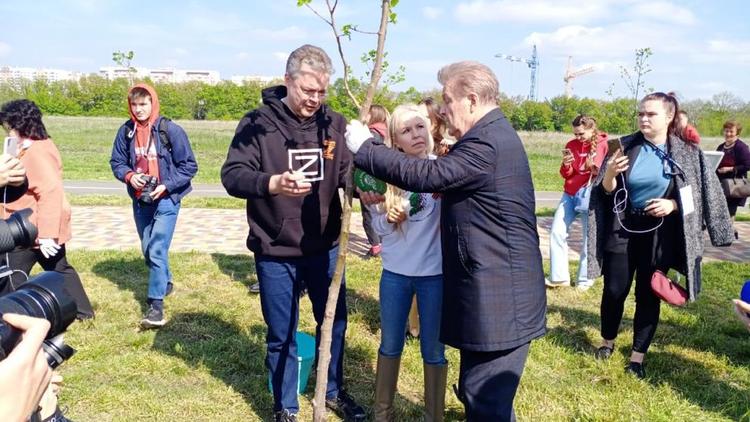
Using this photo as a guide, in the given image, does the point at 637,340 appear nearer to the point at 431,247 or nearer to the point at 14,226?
the point at 431,247

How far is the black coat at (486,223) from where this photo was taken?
230 cm

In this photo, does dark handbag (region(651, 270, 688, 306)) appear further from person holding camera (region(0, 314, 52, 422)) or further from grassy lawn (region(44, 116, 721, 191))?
grassy lawn (region(44, 116, 721, 191))

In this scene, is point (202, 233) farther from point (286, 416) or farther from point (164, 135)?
point (286, 416)

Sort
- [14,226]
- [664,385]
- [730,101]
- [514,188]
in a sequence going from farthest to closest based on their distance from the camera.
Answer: [730,101], [664,385], [514,188], [14,226]

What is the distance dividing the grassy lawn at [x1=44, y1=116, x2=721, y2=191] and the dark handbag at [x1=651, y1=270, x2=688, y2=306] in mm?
12197

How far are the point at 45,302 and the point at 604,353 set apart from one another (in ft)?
12.1

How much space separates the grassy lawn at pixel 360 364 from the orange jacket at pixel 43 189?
94 cm

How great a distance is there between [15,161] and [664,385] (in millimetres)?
3871

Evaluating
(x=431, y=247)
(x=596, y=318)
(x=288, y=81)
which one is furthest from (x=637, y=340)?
(x=288, y=81)

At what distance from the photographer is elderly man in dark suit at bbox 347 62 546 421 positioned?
2311 mm

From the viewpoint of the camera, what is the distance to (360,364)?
4234 mm

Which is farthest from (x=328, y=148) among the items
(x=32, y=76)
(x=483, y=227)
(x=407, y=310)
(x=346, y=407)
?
(x=32, y=76)

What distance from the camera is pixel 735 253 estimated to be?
805 cm

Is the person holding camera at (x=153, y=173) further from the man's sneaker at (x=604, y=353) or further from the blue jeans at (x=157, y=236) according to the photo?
the man's sneaker at (x=604, y=353)
